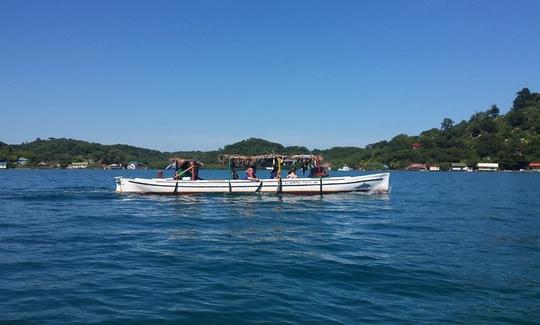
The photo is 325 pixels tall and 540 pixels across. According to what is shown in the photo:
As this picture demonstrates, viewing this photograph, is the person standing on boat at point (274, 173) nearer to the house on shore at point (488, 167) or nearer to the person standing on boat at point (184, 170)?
the person standing on boat at point (184, 170)

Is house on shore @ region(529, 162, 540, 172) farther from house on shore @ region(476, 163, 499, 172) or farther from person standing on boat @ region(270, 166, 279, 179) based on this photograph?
person standing on boat @ region(270, 166, 279, 179)

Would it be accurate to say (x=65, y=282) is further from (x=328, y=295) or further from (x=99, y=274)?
(x=328, y=295)

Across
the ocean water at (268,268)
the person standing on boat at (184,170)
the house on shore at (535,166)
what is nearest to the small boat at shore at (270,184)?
the person standing on boat at (184,170)

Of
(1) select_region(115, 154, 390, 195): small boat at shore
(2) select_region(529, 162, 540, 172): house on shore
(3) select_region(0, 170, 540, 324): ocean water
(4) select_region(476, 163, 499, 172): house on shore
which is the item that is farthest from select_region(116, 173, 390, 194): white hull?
(4) select_region(476, 163, 499, 172): house on shore

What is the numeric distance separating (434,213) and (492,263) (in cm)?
1743

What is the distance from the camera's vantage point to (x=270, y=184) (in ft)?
147

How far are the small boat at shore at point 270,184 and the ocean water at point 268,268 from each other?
15221mm

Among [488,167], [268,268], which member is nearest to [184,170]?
[268,268]

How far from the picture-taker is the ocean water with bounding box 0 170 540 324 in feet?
34.8

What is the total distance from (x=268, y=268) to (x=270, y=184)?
97.8 ft

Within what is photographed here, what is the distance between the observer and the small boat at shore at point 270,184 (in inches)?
1779

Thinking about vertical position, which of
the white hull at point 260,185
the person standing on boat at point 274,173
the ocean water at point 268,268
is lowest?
the ocean water at point 268,268

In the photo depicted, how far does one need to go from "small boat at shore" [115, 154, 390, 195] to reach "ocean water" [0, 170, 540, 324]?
15.2m

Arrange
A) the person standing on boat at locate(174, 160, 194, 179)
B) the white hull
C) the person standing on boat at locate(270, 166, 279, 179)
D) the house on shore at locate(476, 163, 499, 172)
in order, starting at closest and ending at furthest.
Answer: the white hull
the person standing on boat at locate(174, 160, 194, 179)
the person standing on boat at locate(270, 166, 279, 179)
the house on shore at locate(476, 163, 499, 172)
